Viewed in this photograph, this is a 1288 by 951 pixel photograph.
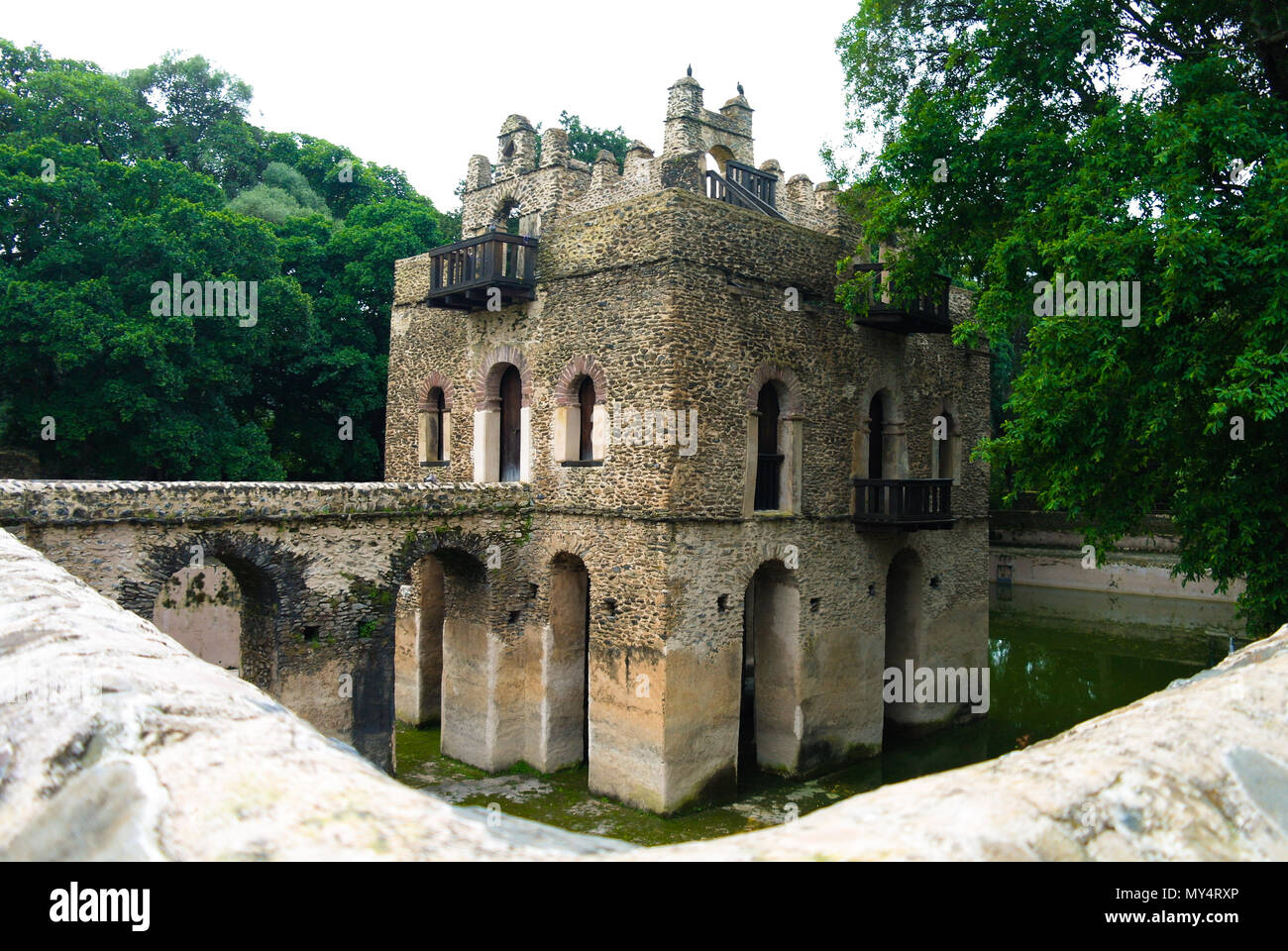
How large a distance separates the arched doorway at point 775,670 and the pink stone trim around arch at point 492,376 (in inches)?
224

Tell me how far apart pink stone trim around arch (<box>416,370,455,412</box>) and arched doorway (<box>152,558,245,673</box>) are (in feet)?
16.4

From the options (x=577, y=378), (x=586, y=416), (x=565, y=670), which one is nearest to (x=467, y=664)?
(x=565, y=670)

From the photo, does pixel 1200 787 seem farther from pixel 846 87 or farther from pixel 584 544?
pixel 846 87

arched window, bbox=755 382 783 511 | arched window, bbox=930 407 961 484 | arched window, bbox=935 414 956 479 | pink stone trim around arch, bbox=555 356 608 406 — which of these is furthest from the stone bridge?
arched window, bbox=935 414 956 479

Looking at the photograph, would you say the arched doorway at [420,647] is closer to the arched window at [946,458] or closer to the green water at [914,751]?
the green water at [914,751]

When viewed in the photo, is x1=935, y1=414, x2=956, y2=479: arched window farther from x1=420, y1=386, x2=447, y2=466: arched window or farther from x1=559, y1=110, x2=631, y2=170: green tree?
x1=559, y1=110, x2=631, y2=170: green tree

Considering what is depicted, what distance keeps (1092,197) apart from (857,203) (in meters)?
6.85

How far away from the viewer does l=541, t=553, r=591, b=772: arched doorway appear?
52.0ft

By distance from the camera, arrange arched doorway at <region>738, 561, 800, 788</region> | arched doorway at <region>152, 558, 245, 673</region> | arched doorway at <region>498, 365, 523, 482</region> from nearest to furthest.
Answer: arched doorway at <region>738, 561, 800, 788</region> → arched doorway at <region>498, 365, 523, 482</region> → arched doorway at <region>152, 558, 245, 673</region>

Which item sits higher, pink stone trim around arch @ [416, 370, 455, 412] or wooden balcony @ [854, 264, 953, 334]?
wooden balcony @ [854, 264, 953, 334]

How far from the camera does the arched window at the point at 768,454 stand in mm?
15805

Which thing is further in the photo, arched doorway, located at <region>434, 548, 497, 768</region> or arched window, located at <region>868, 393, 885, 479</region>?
arched window, located at <region>868, 393, 885, 479</region>

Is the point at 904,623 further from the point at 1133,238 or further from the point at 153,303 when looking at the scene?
the point at 153,303


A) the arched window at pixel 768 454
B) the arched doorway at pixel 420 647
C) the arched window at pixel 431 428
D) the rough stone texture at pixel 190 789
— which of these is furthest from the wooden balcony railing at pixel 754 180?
the rough stone texture at pixel 190 789
